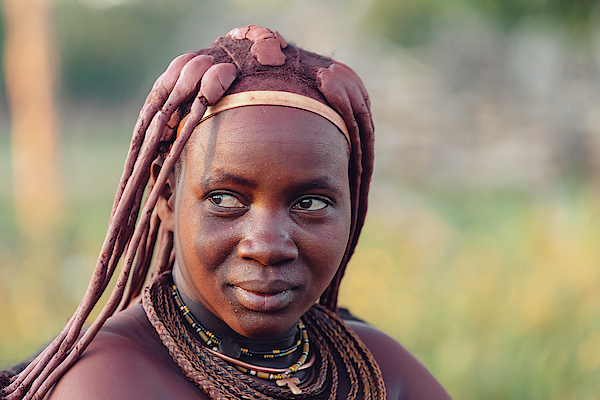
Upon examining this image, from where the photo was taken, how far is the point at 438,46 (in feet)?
29.2

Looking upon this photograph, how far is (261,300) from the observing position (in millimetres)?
1573

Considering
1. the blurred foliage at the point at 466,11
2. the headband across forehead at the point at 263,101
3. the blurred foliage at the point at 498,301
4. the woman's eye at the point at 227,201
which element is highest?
the blurred foliage at the point at 466,11

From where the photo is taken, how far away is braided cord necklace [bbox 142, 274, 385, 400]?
5.33 feet

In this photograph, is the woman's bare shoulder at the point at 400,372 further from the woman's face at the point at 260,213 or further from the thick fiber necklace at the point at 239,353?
the woman's face at the point at 260,213

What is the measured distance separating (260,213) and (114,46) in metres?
13.4

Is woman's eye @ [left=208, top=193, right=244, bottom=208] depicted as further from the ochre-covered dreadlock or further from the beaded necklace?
the beaded necklace

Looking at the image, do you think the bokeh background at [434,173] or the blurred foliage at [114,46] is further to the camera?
the blurred foliage at [114,46]

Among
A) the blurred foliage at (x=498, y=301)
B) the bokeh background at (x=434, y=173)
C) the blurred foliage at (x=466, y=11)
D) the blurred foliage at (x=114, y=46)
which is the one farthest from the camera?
the blurred foliage at (x=114, y=46)

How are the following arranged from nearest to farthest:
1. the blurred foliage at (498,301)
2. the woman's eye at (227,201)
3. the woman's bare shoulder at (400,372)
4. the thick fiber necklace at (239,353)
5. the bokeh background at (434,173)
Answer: the woman's eye at (227,201) → the thick fiber necklace at (239,353) → the woman's bare shoulder at (400,372) → the blurred foliage at (498,301) → the bokeh background at (434,173)

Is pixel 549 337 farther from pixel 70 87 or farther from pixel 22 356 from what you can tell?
pixel 70 87

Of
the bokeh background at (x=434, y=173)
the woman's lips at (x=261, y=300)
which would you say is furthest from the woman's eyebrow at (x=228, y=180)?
the bokeh background at (x=434, y=173)

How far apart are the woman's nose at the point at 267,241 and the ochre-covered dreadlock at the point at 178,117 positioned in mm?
275

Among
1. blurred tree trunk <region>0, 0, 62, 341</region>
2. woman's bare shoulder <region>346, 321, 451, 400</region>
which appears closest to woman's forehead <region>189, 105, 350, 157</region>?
woman's bare shoulder <region>346, 321, 451, 400</region>

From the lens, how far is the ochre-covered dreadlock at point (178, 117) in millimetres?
1604
